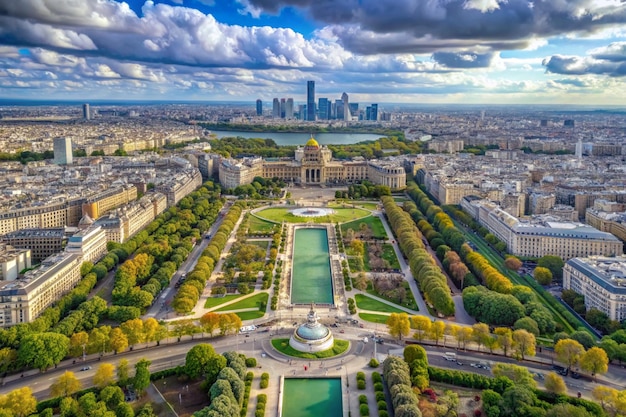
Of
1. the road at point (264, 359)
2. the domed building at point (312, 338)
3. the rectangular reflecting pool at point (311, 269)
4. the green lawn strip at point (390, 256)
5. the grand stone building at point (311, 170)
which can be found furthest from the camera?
the grand stone building at point (311, 170)

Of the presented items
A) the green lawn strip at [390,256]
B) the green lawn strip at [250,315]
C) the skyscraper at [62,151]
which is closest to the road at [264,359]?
the green lawn strip at [250,315]

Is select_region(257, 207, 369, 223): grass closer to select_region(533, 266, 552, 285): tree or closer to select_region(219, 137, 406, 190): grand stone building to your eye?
select_region(219, 137, 406, 190): grand stone building

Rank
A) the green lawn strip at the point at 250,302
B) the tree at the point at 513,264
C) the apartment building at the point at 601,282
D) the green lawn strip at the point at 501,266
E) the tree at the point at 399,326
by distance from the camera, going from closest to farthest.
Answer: the tree at the point at 399,326
the apartment building at the point at 601,282
the green lawn strip at the point at 501,266
the green lawn strip at the point at 250,302
the tree at the point at 513,264

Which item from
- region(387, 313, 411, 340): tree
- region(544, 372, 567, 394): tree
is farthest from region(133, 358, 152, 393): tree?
region(544, 372, 567, 394): tree

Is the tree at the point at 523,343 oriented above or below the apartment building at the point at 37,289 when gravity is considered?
below

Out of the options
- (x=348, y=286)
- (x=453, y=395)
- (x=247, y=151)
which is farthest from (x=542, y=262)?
(x=247, y=151)

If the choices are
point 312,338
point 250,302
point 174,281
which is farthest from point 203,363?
point 174,281

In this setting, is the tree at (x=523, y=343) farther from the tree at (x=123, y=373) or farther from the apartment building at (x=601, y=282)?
the tree at (x=123, y=373)
